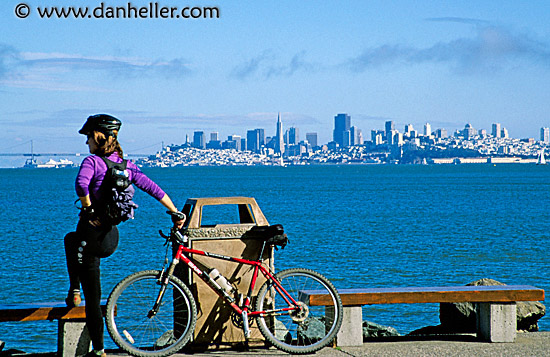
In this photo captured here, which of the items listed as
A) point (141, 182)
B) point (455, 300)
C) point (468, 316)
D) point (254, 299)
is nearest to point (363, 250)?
point (468, 316)

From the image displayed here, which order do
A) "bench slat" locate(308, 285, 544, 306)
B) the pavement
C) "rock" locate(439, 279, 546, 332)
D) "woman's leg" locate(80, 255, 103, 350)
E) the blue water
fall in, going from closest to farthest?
"woman's leg" locate(80, 255, 103, 350) < the pavement < "bench slat" locate(308, 285, 544, 306) < "rock" locate(439, 279, 546, 332) < the blue water

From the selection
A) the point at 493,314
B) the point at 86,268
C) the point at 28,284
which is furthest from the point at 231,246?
the point at 28,284

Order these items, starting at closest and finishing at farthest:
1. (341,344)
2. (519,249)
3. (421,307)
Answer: (341,344) < (421,307) < (519,249)

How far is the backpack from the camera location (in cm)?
562

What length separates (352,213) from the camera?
59.8 m

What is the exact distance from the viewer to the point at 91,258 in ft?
18.7

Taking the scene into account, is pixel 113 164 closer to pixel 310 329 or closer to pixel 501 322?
pixel 310 329

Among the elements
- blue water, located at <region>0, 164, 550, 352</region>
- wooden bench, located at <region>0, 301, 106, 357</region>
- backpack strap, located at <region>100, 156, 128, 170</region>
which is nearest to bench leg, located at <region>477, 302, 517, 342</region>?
wooden bench, located at <region>0, 301, 106, 357</region>

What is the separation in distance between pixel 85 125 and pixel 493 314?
4048 mm

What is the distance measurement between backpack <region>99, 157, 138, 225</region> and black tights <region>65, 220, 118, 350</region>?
5.1 inches

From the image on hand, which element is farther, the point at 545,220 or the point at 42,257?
the point at 545,220

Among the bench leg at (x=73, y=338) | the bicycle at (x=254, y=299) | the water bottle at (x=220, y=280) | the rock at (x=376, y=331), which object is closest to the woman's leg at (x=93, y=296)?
the bicycle at (x=254, y=299)

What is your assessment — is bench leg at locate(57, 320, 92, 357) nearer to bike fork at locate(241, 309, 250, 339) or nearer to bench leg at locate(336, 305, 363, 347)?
bike fork at locate(241, 309, 250, 339)

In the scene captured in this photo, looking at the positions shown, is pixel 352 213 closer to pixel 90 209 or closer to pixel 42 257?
pixel 42 257
